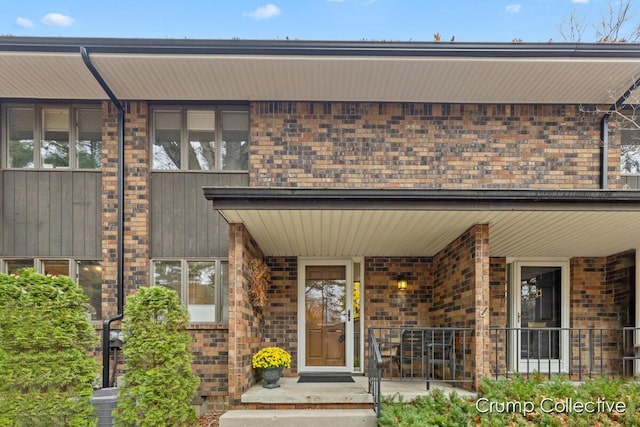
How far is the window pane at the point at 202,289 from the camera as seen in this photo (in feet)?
24.3

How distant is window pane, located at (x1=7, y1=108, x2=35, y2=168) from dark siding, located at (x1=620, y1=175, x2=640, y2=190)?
1034 cm

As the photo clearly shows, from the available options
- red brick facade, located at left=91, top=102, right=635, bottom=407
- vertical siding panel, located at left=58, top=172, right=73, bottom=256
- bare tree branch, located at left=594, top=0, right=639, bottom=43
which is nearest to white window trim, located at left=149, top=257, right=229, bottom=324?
red brick facade, located at left=91, top=102, right=635, bottom=407

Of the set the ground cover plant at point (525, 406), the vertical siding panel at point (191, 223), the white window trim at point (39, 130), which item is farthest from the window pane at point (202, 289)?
the ground cover plant at point (525, 406)

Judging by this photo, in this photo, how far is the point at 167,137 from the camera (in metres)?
7.62

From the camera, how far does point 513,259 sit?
855 cm

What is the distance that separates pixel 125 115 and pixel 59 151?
1343 mm

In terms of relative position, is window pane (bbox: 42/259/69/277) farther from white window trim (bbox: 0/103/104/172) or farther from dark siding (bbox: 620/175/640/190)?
dark siding (bbox: 620/175/640/190)

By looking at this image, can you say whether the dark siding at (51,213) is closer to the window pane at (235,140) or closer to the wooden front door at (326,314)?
the window pane at (235,140)

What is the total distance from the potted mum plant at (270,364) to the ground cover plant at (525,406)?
1.71 metres

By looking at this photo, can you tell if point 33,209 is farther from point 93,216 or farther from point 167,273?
point 167,273

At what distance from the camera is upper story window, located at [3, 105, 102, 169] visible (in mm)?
7492

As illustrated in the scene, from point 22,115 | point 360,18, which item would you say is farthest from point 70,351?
point 360,18

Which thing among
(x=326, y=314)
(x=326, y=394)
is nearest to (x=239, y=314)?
(x=326, y=394)

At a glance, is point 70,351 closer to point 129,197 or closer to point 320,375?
point 129,197
